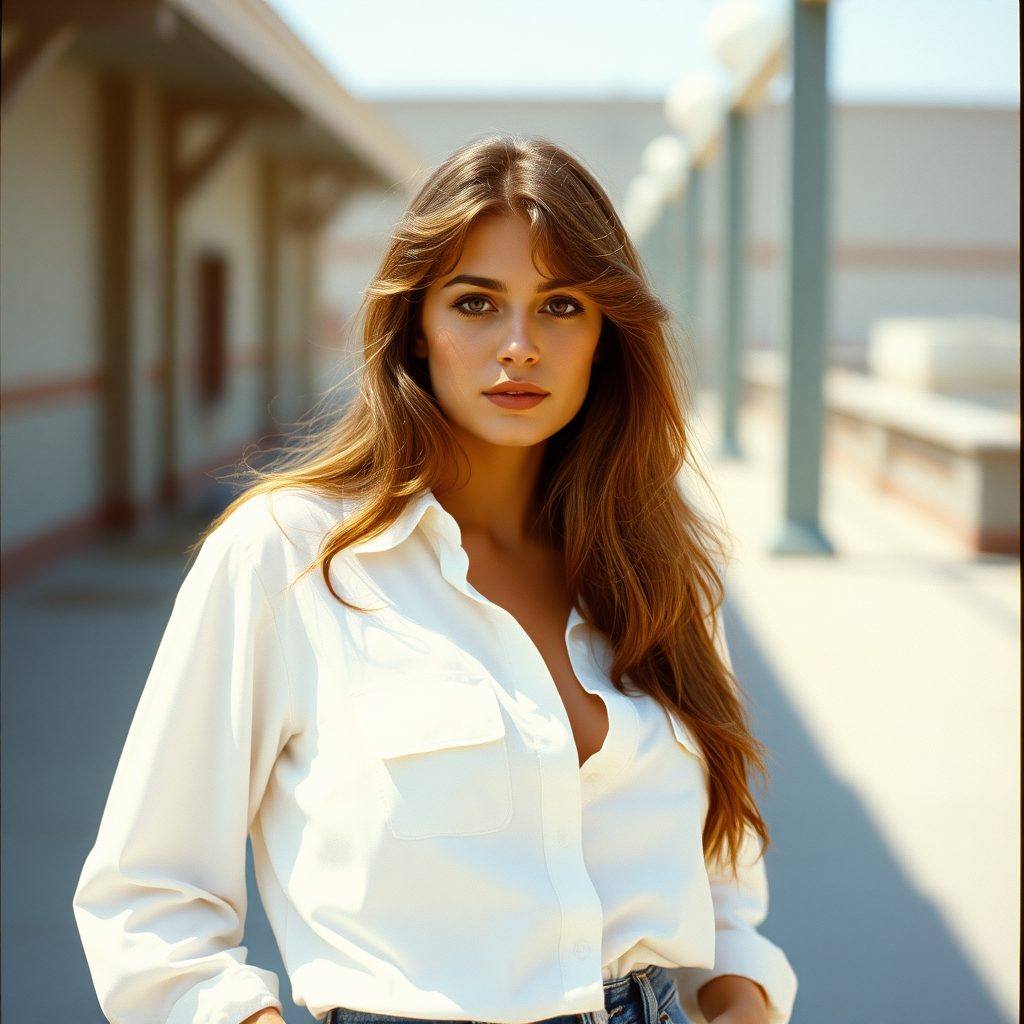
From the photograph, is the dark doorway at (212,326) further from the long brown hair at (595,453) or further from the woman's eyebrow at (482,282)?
the woman's eyebrow at (482,282)

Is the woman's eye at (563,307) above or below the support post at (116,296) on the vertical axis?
below

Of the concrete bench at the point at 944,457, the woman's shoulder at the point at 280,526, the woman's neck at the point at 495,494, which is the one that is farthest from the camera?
the concrete bench at the point at 944,457

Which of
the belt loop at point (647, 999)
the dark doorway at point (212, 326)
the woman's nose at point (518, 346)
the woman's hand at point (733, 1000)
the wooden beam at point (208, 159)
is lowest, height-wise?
the woman's hand at point (733, 1000)

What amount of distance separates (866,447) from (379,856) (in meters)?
10.0

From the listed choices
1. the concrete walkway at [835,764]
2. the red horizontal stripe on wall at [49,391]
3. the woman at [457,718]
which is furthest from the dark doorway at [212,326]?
the woman at [457,718]

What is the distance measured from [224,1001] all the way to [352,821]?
0.72 ft

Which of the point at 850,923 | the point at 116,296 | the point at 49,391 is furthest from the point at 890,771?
the point at 116,296

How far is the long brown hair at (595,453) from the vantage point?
5.01 ft

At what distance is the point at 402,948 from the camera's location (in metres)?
1.30

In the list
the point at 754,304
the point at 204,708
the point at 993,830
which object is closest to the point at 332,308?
the point at 754,304

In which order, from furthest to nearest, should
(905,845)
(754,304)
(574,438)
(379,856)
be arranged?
(754,304) < (905,845) < (574,438) < (379,856)

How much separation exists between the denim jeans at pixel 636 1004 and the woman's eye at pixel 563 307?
0.81 metres

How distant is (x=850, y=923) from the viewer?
3.12m

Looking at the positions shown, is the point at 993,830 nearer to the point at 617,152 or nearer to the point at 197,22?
the point at 197,22
